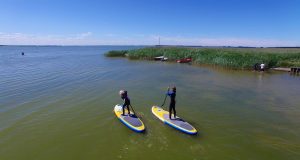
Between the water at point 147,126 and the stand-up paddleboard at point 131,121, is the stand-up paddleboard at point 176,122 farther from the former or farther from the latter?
the stand-up paddleboard at point 131,121

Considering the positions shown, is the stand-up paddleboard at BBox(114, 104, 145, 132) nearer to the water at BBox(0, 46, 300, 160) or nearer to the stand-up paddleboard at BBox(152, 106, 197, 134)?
the water at BBox(0, 46, 300, 160)

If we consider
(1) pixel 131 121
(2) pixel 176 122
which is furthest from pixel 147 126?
(2) pixel 176 122

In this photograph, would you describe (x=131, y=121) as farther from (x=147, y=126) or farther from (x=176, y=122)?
(x=176, y=122)

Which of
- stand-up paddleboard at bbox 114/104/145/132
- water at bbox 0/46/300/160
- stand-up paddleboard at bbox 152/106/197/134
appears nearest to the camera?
water at bbox 0/46/300/160

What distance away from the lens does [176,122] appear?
10.8m

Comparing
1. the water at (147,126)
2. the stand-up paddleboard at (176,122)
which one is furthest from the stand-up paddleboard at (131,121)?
the stand-up paddleboard at (176,122)

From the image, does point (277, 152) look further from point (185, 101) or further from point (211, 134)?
point (185, 101)

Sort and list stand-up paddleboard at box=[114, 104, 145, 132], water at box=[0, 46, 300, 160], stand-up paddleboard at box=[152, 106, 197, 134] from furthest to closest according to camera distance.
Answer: stand-up paddleboard at box=[114, 104, 145, 132], stand-up paddleboard at box=[152, 106, 197, 134], water at box=[0, 46, 300, 160]

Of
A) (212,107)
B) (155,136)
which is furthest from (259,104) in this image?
(155,136)

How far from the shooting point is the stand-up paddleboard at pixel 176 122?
10070 mm

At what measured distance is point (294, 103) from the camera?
15.0 meters

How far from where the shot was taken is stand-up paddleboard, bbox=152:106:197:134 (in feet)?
33.0

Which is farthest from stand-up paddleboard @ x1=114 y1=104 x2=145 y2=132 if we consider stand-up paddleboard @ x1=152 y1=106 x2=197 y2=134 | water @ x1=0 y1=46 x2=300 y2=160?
stand-up paddleboard @ x1=152 y1=106 x2=197 y2=134

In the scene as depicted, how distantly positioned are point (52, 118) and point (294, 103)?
53.2 feet
